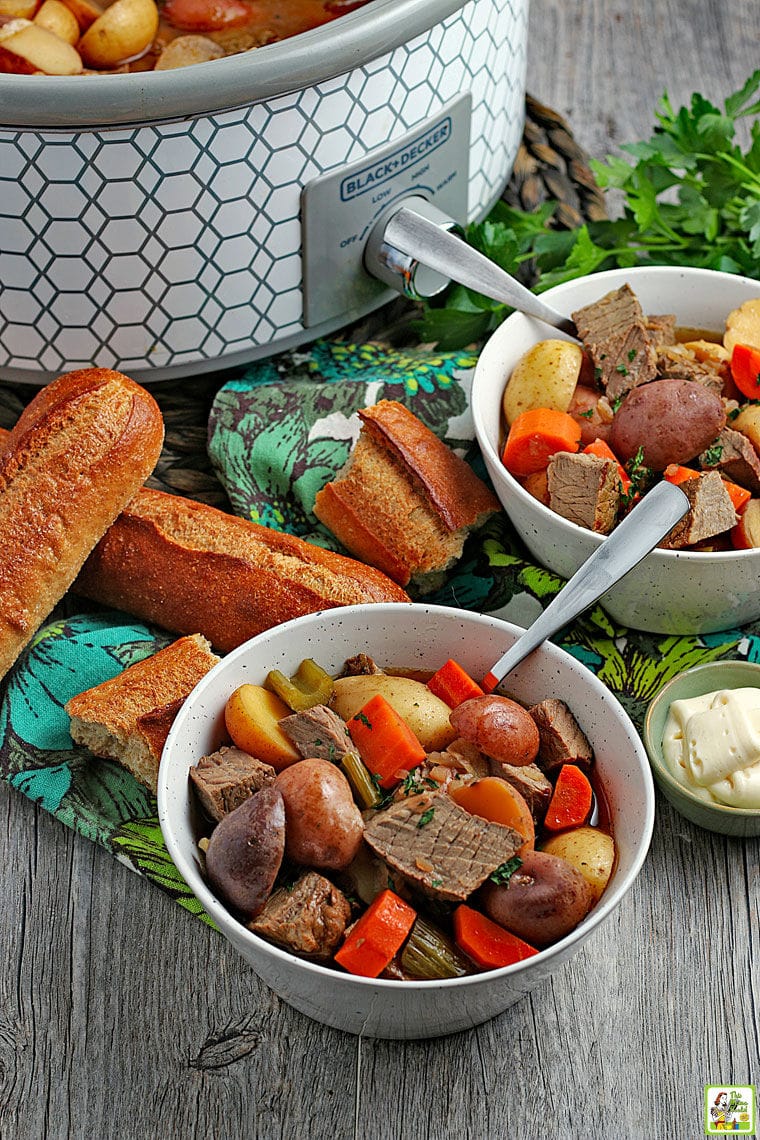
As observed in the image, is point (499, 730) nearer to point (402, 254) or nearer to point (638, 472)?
point (638, 472)

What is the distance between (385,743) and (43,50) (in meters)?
1.29

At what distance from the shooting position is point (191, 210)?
6.40 feet

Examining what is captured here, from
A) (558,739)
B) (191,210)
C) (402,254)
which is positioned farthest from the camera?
(402,254)

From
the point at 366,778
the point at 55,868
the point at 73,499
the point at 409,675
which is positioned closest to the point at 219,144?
the point at 73,499

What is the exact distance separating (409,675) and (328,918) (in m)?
0.44

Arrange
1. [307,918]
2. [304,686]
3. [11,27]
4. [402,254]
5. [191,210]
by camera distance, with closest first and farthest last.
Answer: [307,918], [304,686], [191,210], [11,27], [402,254]

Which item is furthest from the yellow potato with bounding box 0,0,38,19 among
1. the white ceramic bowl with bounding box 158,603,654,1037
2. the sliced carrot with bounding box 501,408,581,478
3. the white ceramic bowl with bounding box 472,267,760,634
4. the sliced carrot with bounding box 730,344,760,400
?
the sliced carrot with bounding box 730,344,760,400

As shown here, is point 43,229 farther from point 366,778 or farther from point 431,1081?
point 431,1081

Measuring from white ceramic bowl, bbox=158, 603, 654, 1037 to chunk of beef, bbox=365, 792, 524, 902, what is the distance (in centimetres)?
12

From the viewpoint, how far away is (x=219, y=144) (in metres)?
1.89

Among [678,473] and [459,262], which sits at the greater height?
[459,262]

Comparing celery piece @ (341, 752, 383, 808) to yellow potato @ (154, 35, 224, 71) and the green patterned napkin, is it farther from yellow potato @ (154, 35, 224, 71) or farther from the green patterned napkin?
yellow potato @ (154, 35, 224, 71)

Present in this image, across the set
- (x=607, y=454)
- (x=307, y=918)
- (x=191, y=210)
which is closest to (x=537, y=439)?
(x=607, y=454)

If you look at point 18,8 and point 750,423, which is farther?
point 18,8
